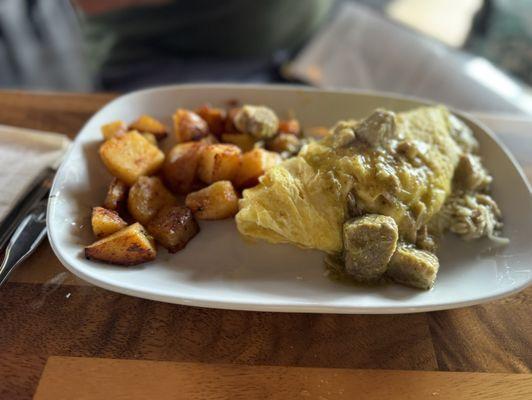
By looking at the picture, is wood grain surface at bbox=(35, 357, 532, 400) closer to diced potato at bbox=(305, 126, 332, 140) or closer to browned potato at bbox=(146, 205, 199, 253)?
browned potato at bbox=(146, 205, 199, 253)

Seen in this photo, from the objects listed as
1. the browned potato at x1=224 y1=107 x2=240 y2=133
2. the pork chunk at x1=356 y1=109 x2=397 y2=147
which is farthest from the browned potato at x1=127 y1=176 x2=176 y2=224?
the pork chunk at x1=356 y1=109 x2=397 y2=147

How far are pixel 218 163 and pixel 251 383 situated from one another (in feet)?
2.02

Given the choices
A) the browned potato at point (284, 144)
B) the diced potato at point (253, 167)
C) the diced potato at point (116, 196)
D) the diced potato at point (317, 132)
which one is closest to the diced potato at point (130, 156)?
the diced potato at point (116, 196)

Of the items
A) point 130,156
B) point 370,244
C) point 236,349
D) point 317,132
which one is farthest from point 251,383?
point 317,132

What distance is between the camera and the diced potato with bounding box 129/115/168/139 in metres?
1.64

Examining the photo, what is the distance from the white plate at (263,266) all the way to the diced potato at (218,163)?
0.14 meters

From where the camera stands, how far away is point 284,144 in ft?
5.38

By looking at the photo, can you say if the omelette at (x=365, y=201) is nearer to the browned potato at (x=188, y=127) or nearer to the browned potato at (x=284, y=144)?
the browned potato at (x=284, y=144)

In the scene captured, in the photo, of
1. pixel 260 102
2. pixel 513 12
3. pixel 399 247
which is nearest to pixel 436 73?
pixel 513 12

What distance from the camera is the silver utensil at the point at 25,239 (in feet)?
4.25

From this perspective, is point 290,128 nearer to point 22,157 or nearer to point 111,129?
point 111,129

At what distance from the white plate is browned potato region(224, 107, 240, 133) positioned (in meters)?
0.35

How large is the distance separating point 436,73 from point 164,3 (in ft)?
4.85

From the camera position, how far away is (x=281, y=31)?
114 inches
